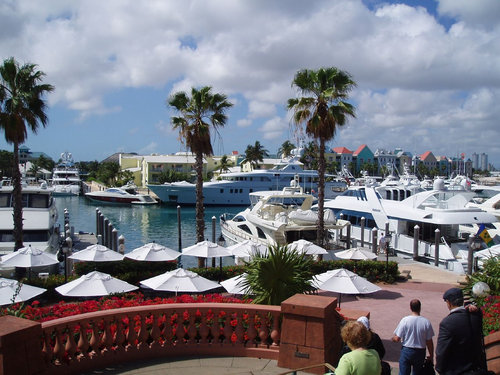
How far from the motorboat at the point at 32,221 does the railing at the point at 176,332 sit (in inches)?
685

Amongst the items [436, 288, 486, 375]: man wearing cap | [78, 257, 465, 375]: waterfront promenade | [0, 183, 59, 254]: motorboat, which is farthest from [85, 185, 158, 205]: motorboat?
[436, 288, 486, 375]: man wearing cap

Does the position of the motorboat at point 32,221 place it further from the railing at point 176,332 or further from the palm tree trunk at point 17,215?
the railing at point 176,332

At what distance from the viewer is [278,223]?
26.7 m

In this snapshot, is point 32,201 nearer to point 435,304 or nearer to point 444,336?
point 435,304

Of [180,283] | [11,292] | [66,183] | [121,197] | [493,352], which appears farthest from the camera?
[66,183]

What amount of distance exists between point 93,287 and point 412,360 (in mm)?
9064

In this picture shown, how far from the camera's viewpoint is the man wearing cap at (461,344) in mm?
5703

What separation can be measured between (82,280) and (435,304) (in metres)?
11.3

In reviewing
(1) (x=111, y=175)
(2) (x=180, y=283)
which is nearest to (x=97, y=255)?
(2) (x=180, y=283)

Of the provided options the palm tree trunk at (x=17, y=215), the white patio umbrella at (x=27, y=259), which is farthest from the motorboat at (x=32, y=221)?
the white patio umbrella at (x=27, y=259)

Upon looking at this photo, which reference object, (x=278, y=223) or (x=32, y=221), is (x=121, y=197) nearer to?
(x=32, y=221)

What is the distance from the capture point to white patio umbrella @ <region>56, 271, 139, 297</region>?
12359 millimetres

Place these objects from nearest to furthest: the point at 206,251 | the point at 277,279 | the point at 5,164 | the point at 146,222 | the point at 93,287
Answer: the point at 277,279 → the point at 93,287 → the point at 206,251 → the point at 146,222 → the point at 5,164

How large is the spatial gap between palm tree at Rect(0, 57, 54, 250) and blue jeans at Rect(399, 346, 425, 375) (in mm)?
20395
